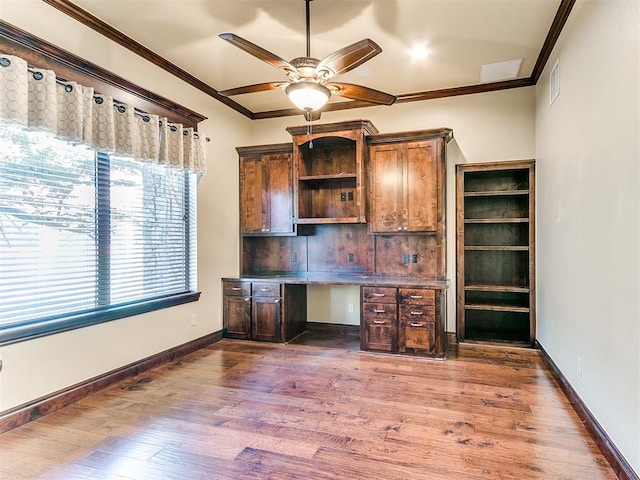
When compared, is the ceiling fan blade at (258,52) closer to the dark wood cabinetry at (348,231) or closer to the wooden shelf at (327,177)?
the dark wood cabinetry at (348,231)

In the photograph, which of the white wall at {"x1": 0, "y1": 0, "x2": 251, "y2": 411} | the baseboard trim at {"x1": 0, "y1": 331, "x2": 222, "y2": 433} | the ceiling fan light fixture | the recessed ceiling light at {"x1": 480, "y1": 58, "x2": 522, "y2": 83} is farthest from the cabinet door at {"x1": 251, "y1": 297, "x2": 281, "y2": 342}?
the recessed ceiling light at {"x1": 480, "y1": 58, "x2": 522, "y2": 83}

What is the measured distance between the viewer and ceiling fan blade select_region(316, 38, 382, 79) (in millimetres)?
2262

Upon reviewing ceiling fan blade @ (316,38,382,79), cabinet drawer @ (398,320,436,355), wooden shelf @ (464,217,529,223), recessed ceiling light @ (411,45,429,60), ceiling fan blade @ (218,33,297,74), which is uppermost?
recessed ceiling light @ (411,45,429,60)

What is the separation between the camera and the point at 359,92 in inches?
113

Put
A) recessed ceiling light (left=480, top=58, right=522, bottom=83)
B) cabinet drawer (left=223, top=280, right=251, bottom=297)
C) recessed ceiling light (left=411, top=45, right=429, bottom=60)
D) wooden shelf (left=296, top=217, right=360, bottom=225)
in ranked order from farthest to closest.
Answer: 1. cabinet drawer (left=223, top=280, right=251, bottom=297)
2. wooden shelf (left=296, top=217, right=360, bottom=225)
3. recessed ceiling light (left=480, top=58, right=522, bottom=83)
4. recessed ceiling light (left=411, top=45, right=429, bottom=60)

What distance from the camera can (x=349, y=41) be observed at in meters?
3.29

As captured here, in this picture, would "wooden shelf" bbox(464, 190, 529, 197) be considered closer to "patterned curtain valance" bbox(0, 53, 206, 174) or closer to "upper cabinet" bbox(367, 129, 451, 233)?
"upper cabinet" bbox(367, 129, 451, 233)

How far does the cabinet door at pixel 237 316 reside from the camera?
4.48m

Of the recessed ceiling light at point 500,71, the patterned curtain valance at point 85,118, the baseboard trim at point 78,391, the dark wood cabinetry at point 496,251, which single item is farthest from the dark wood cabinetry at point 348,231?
the patterned curtain valance at point 85,118

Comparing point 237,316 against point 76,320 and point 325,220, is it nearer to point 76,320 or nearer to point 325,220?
point 325,220

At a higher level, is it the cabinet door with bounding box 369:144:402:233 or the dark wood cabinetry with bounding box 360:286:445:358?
the cabinet door with bounding box 369:144:402:233

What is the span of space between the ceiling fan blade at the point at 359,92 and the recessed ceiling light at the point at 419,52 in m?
0.82

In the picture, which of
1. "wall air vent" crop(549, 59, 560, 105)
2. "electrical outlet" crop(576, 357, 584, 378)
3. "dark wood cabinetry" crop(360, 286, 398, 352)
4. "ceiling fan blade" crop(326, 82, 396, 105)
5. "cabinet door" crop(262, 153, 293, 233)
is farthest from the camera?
"cabinet door" crop(262, 153, 293, 233)

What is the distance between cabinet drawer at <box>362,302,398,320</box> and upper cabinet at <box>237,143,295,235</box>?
4.37 ft
